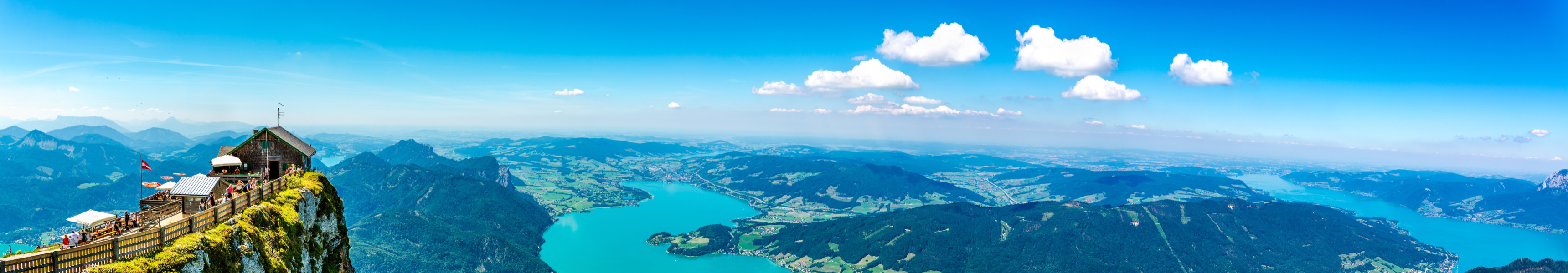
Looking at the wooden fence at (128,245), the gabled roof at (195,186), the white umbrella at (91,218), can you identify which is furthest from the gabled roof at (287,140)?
the white umbrella at (91,218)

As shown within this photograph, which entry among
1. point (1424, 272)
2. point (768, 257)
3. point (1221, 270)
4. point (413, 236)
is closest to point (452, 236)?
point (413, 236)

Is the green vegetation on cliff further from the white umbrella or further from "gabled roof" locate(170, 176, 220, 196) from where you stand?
the white umbrella

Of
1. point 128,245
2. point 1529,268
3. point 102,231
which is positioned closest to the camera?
point 128,245

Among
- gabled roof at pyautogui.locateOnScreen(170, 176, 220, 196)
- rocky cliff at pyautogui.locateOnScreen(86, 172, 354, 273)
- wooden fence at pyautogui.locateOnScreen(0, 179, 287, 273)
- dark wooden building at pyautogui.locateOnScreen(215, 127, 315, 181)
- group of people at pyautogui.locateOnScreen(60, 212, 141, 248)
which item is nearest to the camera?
wooden fence at pyautogui.locateOnScreen(0, 179, 287, 273)

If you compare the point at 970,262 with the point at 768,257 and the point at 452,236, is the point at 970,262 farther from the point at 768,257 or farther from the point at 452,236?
the point at 452,236

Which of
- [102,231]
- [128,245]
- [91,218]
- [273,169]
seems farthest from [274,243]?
[273,169]

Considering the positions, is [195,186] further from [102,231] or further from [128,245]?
[128,245]

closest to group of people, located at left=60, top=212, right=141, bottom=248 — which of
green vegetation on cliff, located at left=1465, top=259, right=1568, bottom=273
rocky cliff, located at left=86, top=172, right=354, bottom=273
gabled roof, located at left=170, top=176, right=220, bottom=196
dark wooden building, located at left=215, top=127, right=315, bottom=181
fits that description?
rocky cliff, located at left=86, top=172, right=354, bottom=273
